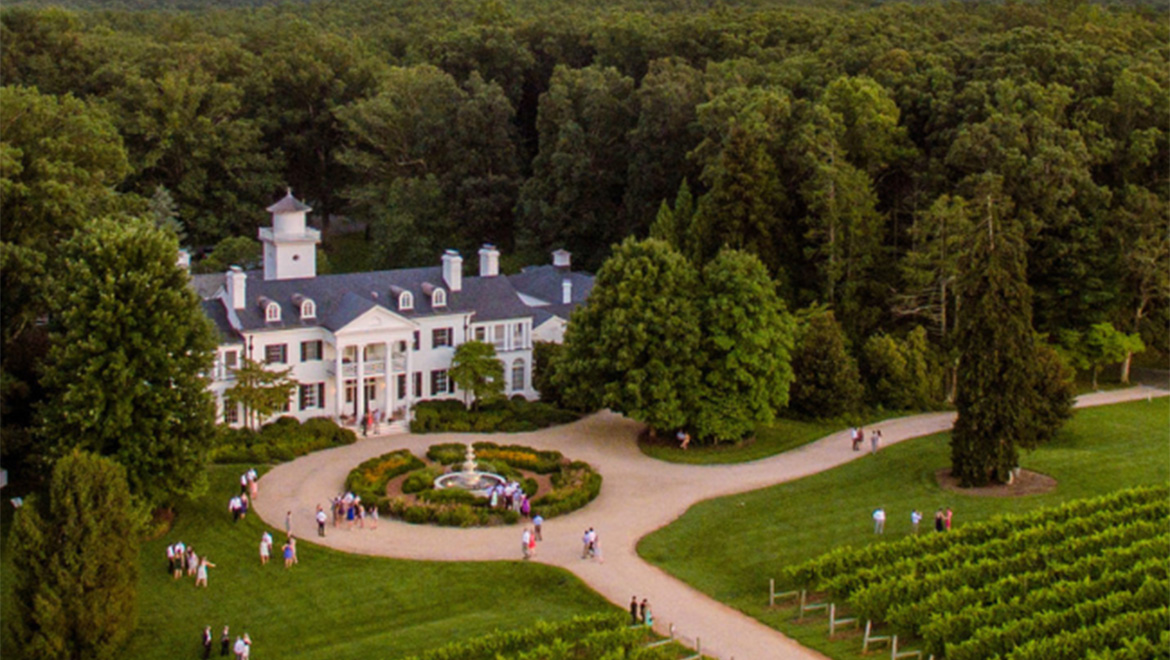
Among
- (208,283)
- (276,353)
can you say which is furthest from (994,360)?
(208,283)

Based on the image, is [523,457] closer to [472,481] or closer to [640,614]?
[472,481]

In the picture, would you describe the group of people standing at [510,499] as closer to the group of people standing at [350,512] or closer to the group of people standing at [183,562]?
the group of people standing at [350,512]

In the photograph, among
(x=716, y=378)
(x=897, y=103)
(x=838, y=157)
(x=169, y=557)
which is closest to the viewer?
(x=169, y=557)

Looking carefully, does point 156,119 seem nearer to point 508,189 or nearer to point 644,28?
point 508,189

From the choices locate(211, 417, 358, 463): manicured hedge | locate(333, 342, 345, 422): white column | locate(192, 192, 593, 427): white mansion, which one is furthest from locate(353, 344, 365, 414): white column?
locate(211, 417, 358, 463): manicured hedge

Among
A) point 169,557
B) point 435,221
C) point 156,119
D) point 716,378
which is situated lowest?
point 169,557

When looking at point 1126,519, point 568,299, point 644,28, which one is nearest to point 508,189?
point 644,28

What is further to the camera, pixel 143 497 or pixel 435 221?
pixel 435 221
